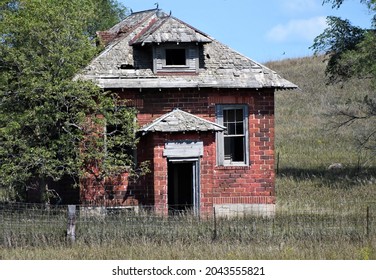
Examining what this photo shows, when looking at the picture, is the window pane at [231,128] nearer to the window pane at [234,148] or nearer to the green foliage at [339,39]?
the window pane at [234,148]

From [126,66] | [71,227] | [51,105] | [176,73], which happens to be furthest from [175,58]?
[71,227]

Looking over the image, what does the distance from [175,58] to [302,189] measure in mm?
8475

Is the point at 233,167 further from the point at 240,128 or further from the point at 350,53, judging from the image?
the point at 350,53

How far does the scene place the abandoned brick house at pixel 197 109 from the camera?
26625 millimetres

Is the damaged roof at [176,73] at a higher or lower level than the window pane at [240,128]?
higher

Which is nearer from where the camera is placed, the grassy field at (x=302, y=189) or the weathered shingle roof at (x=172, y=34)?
the grassy field at (x=302, y=189)

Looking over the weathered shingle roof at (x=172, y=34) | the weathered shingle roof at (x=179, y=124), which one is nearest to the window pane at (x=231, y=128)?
the weathered shingle roof at (x=179, y=124)

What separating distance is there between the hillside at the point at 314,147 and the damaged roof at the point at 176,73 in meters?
4.82

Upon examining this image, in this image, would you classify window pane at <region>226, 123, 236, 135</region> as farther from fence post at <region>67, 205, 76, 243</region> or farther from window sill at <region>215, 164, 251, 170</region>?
fence post at <region>67, 205, 76, 243</region>

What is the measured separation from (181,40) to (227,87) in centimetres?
205

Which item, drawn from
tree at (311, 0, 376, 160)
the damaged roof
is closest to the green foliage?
tree at (311, 0, 376, 160)

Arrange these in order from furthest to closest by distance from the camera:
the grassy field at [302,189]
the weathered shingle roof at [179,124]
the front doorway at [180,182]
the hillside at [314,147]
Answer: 1. the hillside at [314,147]
2. the front doorway at [180,182]
3. the weathered shingle roof at [179,124]
4. the grassy field at [302,189]

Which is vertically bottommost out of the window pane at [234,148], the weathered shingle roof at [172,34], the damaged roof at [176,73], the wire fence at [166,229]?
the wire fence at [166,229]

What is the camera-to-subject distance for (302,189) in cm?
3362
